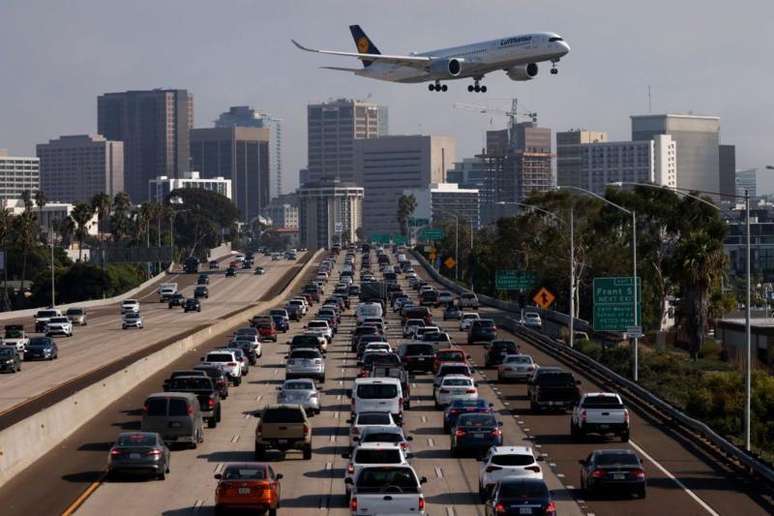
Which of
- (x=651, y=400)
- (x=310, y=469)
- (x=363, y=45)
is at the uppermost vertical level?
(x=363, y=45)

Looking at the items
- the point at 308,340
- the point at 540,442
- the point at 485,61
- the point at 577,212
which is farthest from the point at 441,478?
the point at 577,212

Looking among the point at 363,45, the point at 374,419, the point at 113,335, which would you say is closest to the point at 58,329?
the point at 113,335

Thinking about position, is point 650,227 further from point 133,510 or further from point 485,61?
point 133,510

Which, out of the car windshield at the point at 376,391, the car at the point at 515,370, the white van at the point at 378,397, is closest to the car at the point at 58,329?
the car at the point at 515,370

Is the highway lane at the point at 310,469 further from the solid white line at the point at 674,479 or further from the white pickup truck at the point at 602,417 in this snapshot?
the solid white line at the point at 674,479

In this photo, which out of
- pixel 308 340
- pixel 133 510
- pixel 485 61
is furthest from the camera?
pixel 485 61

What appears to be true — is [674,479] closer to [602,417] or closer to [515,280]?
[602,417]

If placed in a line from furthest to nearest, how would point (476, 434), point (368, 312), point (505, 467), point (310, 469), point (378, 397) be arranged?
point (368, 312) → point (378, 397) → point (476, 434) → point (310, 469) → point (505, 467)
